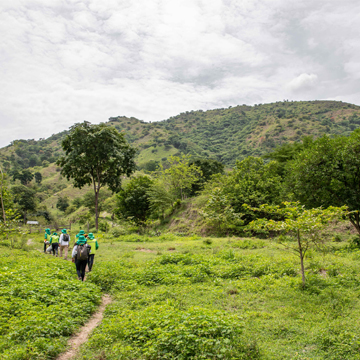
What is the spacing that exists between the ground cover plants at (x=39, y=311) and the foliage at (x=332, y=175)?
11556mm

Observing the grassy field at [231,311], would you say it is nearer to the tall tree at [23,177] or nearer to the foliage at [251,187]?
the foliage at [251,187]

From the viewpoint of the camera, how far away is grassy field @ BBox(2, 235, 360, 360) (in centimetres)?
493

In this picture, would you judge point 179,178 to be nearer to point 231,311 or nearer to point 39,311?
point 231,311

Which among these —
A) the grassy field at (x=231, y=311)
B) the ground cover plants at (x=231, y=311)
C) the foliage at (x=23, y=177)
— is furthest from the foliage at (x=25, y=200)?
the ground cover plants at (x=231, y=311)

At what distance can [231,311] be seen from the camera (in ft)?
23.0

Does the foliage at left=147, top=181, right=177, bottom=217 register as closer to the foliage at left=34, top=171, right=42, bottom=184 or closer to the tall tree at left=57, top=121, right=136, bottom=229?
the tall tree at left=57, top=121, right=136, bottom=229

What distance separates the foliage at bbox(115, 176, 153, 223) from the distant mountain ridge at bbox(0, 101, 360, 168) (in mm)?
56299

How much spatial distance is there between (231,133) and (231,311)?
157 meters

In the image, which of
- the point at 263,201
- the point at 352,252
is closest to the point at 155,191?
the point at 263,201

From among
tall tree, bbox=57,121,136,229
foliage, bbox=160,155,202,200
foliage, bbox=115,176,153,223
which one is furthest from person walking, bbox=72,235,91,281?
foliage, bbox=160,155,202,200

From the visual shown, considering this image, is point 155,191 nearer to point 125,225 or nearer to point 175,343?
point 125,225

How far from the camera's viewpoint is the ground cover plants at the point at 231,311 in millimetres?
4934

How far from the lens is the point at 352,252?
1248 cm

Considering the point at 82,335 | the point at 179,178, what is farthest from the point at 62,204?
the point at 82,335
